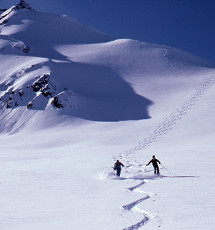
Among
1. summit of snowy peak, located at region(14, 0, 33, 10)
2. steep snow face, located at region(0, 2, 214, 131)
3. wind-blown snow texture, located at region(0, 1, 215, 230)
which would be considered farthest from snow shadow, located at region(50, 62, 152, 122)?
summit of snowy peak, located at region(14, 0, 33, 10)

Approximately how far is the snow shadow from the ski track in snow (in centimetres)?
591

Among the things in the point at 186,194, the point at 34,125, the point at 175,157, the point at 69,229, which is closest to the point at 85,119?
the point at 34,125

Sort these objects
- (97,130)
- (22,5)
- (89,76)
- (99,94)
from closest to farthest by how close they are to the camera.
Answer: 1. (97,130)
2. (99,94)
3. (89,76)
4. (22,5)

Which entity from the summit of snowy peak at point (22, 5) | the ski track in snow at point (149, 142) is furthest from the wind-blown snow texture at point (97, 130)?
the summit of snowy peak at point (22, 5)

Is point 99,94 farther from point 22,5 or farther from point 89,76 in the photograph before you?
point 22,5

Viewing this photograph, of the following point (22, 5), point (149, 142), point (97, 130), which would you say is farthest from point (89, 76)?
point (22, 5)

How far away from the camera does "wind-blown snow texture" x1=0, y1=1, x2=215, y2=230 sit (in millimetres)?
8953

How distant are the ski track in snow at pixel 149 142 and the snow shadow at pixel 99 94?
5.91 metres

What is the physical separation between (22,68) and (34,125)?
75.7ft

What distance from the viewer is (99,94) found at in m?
58.1

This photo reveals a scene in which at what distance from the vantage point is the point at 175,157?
72.9 feet

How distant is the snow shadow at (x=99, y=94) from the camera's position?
4953 centimetres

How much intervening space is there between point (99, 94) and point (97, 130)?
687 inches

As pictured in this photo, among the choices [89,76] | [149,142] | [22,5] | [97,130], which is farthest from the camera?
[22,5]
